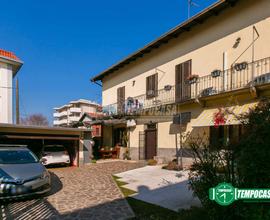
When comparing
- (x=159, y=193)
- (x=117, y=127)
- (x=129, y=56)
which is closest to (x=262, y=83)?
(x=159, y=193)

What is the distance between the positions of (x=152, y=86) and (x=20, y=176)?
13142 mm

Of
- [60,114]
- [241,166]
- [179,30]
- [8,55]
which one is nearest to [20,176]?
[241,166]

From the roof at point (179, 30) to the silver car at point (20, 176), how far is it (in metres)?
11.4

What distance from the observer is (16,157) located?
884 cm

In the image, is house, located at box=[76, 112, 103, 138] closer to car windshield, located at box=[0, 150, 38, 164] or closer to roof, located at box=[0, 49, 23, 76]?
roof, located at box=[0, 49, 23, 76]

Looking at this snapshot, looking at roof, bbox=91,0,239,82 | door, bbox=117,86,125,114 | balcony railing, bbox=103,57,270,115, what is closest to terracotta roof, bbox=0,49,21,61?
roof, bbox=91,0,239,82

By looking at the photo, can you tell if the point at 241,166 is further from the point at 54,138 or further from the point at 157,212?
the point at 54,138

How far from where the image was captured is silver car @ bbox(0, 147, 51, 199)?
7117 mm

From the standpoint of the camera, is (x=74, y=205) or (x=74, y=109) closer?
(x=74, y=205)

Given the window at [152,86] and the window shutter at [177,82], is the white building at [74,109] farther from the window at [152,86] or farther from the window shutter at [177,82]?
the window shutter at [177,82]

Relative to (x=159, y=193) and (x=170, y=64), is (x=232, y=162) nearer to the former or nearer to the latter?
(x=159, y=193)

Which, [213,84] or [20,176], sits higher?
[213,84]

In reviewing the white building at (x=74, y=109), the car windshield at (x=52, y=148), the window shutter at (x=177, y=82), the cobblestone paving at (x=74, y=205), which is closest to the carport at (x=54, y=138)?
the car windshield at (x=52, y=148)

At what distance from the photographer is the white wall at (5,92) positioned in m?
Result: 22.4
